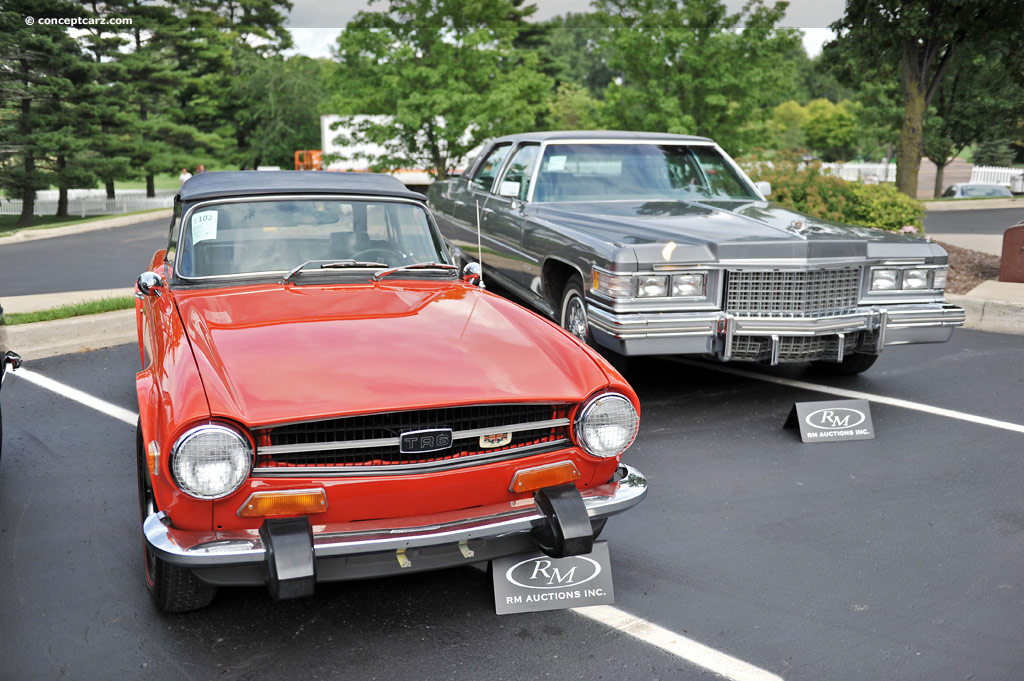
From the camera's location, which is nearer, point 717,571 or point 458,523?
point 458,523

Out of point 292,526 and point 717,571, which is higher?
point 292,526

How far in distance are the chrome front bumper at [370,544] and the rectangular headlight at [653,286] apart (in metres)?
2.85

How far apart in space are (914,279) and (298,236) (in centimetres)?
430

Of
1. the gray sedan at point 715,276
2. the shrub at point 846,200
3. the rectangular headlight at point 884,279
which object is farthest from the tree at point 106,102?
the rectangular headlight at point 884,279

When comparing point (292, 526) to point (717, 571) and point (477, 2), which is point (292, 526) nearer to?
point (717, 571)

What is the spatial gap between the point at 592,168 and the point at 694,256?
215 cm

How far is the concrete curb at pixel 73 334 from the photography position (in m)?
7.45

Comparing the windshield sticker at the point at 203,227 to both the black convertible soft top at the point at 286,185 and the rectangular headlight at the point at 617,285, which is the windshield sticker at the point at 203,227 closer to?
the black convertible soft top at the point at 286,185

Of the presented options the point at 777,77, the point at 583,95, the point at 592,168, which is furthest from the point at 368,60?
the point at 583,95

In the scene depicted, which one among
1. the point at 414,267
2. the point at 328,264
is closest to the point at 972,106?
the point at 414,267

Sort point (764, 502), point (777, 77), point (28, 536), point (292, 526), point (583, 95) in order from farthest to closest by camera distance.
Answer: point (583, 95), point (777, 77), point (764, 502), point (28, 536), point (292, 526)

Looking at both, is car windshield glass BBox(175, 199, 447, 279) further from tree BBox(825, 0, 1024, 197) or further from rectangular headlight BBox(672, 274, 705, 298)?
tree BBox(825, 0, 1024, 197)

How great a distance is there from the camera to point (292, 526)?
107 inches

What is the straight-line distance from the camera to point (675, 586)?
11.6 ft
